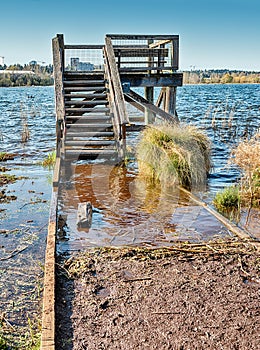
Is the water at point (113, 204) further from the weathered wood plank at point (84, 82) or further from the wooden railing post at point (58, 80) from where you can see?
the weathered wood plank at point (84, 82)

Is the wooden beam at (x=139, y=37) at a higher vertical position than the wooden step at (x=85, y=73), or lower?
higher

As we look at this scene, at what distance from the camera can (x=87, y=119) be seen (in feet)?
34.2

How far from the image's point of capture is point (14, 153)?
42.3 feet

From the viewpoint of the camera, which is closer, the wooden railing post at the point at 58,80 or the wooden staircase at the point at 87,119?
the wooden railing post at the point at 58,80

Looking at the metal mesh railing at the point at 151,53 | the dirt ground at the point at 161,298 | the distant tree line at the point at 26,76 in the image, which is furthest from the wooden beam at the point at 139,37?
the distant tree line at the point at 26,76

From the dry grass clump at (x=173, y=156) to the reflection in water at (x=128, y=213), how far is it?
277 millimetres

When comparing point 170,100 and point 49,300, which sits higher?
point 170,100

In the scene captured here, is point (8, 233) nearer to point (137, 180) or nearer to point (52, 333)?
point (52, 333)

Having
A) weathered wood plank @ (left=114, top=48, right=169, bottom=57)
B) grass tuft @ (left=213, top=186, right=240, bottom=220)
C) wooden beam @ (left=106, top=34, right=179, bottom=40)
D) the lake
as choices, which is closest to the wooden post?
weathered wood plank @ (left=114, top=48, right=169, bottom=57)

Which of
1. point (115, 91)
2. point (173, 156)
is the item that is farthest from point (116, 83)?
point (173, 156)

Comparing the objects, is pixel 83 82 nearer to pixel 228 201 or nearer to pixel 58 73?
pixel 58 73

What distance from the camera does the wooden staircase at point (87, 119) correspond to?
393 inches

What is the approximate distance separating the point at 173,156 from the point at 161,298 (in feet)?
13.8

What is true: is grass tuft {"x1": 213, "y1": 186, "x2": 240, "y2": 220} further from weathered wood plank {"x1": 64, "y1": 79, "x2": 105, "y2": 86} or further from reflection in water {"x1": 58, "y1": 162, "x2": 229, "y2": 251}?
weathered wood plank {"x1": 64, "y1": 79, "x2": 105, "y2": 86}
